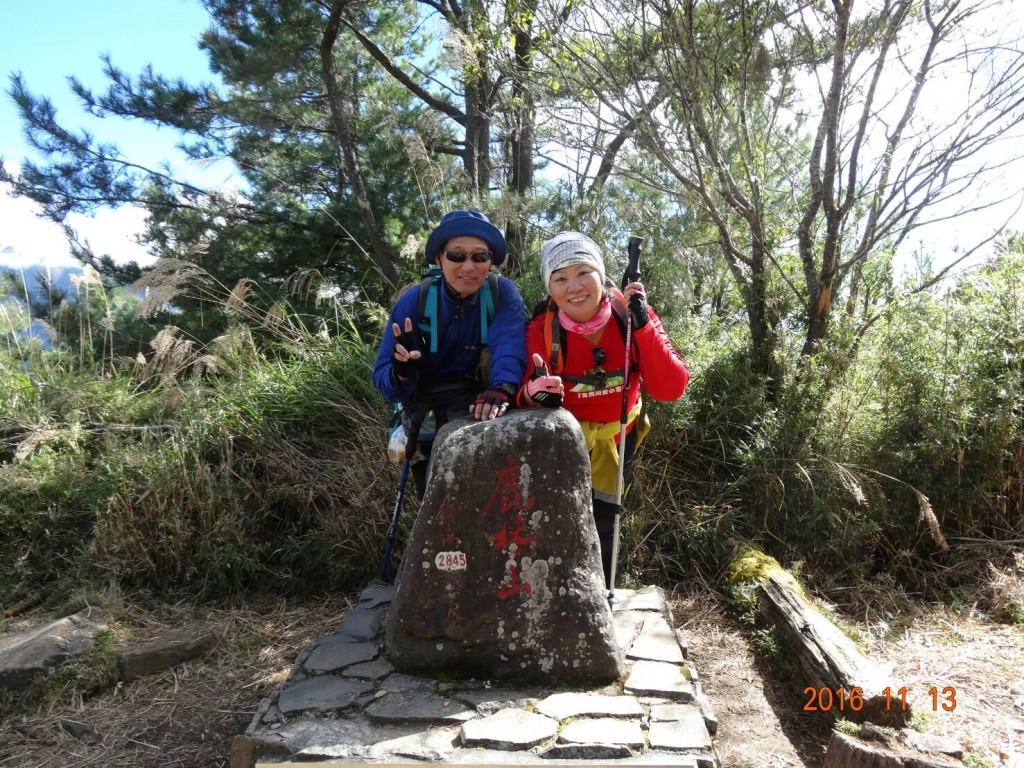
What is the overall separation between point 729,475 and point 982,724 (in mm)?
2092

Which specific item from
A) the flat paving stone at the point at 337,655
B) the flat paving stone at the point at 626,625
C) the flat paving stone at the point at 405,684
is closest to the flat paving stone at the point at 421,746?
the flat paving stone at the point at 405,684

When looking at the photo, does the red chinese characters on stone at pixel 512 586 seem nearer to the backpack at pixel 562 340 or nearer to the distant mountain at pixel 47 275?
the backpack at pixel 562 340

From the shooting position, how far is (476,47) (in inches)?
220

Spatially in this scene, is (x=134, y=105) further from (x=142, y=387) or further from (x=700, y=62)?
(x=700, y=62)

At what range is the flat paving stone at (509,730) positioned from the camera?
2.66 m

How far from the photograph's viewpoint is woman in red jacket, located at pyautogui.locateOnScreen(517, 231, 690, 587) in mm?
3336

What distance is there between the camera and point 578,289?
334 centimetres

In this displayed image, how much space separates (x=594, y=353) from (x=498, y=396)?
0.56 m

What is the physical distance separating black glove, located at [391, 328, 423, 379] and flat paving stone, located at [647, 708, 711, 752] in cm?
189

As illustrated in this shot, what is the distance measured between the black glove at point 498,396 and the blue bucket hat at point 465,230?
28.9 inches

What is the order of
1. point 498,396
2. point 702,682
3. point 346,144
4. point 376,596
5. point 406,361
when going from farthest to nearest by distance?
point 346,144 < point 376,596 < point 702,682 < point 406,361 < point 498,396

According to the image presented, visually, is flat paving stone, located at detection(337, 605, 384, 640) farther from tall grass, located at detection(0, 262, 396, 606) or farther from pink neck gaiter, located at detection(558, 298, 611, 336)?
pink neck gaiter, located at detection(558, 298, 611, 336)

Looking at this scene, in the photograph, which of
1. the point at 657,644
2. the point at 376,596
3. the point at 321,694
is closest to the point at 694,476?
the point at 657,644

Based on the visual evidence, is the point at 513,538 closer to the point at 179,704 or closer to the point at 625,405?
the point at 625,405
